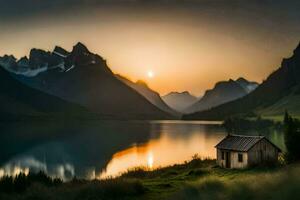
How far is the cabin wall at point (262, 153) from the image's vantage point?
168 ft

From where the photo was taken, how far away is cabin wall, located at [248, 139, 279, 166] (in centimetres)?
5128

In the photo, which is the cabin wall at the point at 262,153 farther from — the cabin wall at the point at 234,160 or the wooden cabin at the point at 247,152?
the cabin wall at the point at 234,160

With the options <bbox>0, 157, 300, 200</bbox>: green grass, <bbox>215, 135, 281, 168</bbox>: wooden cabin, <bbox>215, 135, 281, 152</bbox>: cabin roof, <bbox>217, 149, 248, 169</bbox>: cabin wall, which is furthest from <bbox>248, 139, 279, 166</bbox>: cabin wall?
<bbox>0, 157, 300, 200</bbox>: green grass

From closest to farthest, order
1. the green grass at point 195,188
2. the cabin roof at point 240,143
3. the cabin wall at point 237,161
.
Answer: the green grass at point 195,188
the cabin wall at point 237,161
the cabin roof at point 240,143

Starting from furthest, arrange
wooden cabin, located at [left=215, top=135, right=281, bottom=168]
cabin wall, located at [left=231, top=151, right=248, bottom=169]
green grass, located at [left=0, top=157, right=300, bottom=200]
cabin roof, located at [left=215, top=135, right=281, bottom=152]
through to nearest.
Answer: cabin roof, located at [left=215, top=135, right=281, bottom=152]
wooden cabin, located at [left=215, top=135, right=281, bottom=168]
cabin wall, located at [left=231, top=151, right=248, bottom=169]
green grass, located at [left=0, top=157, right=300, bottom=200]

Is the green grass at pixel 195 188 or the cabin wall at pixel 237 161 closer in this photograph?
the green grass at pixel 195 188

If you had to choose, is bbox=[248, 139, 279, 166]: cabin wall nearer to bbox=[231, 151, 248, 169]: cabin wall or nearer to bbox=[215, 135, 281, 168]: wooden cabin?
bbox=[215, 135, 281, 168]: wooden cabin

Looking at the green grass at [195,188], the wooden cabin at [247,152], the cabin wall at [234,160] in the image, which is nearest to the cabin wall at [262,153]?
the wooden cabin at [247,152]

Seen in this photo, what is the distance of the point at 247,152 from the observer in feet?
167

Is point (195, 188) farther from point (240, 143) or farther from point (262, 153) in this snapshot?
point (240, 143)

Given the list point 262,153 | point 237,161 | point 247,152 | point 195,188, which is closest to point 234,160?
point 237,161

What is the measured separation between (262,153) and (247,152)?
8.38 ft

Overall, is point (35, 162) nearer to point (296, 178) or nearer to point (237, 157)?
point (237, 157)

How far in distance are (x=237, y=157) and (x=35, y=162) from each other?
53925mm
